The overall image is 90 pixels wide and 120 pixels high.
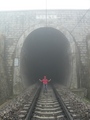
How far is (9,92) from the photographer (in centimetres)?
1212

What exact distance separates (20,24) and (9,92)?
4.85m

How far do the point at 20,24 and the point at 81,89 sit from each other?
6.16m

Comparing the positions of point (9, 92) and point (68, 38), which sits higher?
point (68, 38)

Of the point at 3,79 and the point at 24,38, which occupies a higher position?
the point at 24,38

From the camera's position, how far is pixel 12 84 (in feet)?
41.4

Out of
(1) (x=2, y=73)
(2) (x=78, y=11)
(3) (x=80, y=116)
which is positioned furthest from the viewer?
(2) (x=78, y=11)

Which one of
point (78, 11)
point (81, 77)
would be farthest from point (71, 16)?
point (81, 77)

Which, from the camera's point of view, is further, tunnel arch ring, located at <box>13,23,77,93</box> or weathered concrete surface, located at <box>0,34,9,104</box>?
tunnel arch ring, located at <box>13,23,77,93</box>

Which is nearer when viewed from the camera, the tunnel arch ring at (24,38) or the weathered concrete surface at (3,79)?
the weathered concrete surface at (3,79)

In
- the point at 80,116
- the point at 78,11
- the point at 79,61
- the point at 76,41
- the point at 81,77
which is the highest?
the point at 78,11

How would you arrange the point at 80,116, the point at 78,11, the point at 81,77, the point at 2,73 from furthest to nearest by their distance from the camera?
the point at 78,11 < the point at 81,77 < the point at 2,73 < the point at 80,116

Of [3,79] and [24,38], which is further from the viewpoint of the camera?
[24,38]

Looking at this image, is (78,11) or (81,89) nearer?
(81,89)

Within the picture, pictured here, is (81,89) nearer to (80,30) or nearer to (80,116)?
(80,30)
